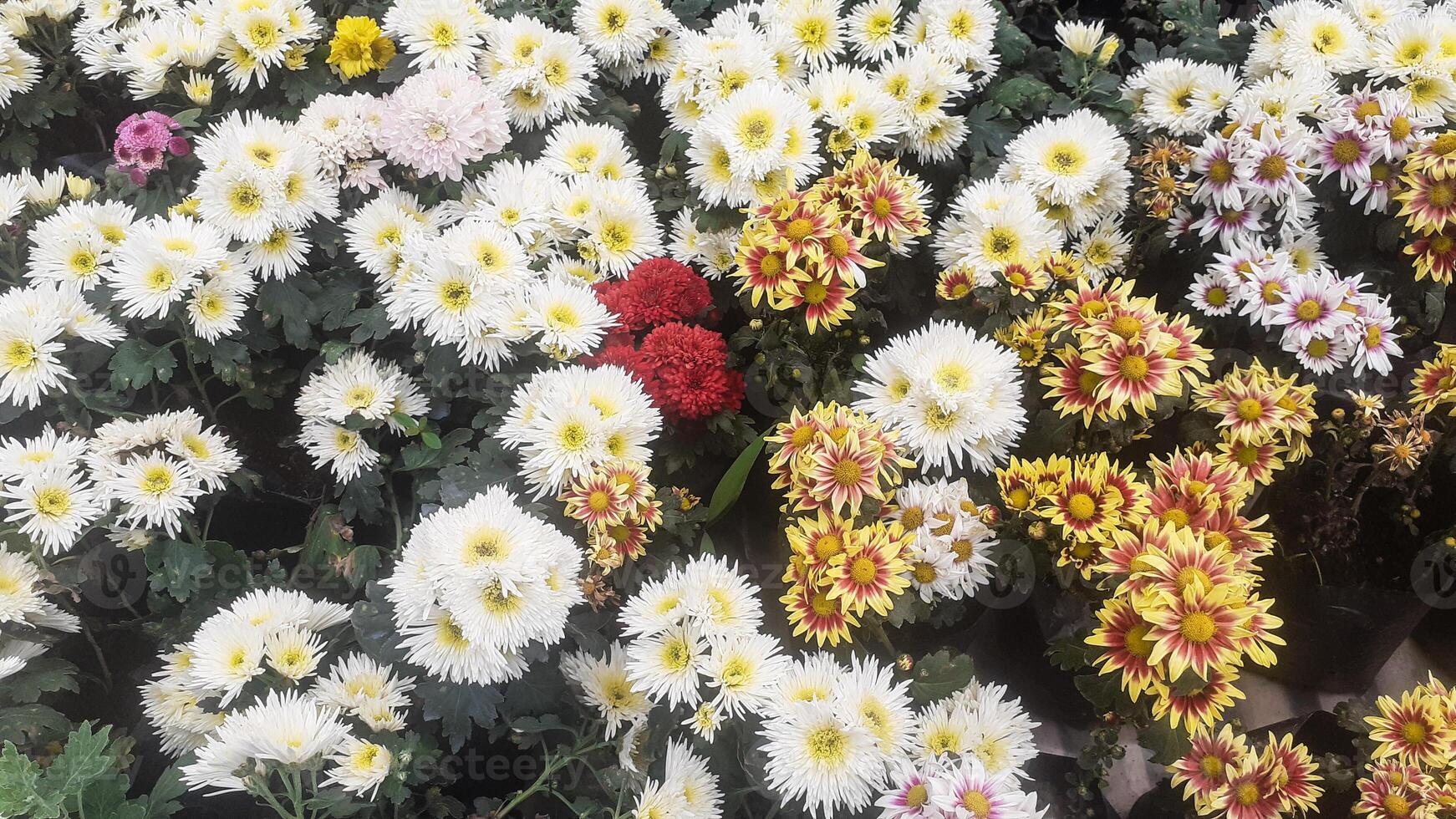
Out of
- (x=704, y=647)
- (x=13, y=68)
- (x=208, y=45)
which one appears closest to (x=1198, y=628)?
(x=704, y=647)

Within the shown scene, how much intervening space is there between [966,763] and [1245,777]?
0.37 meters

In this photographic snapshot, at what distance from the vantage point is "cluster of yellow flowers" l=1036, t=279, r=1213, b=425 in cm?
107

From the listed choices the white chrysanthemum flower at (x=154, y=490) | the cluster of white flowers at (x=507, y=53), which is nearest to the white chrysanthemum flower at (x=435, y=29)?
the cluster of white flowers at (x=507, y=53)

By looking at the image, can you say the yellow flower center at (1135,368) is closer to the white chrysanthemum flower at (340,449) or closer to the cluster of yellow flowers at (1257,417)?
the cluster of yellow flowers at (1257,417)

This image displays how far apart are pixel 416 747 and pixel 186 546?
533mm

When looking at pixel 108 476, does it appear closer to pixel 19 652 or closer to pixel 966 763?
pixel 19 652

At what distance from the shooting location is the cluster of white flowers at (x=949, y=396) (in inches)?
44.8

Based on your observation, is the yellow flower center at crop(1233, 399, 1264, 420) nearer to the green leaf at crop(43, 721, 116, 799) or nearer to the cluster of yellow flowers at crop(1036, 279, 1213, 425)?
the cluster of yellow flowers at crop(1036, 279, 1213, 425)

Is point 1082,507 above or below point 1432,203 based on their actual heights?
below

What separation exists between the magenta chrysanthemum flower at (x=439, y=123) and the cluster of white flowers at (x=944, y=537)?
88 centimetres

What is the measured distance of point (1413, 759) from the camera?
3.38 feet

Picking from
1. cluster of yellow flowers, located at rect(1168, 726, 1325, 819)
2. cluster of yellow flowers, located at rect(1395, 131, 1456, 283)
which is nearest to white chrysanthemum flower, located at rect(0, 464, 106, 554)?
cluster of yellow flowers, located at rect(1168, 726, 1325, 819)

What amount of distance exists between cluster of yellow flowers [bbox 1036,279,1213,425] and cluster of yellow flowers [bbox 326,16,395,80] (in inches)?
49.9

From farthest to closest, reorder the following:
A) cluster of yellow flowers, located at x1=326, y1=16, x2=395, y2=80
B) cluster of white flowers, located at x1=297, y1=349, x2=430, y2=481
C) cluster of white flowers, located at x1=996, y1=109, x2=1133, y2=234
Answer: cluster of yellow flowers, located at x1=326, y1=16, x2=395, y2=80
cluster of white flowers, located at x1=996, y1=109, x2=1133, y2=234
cluster of white flowers, located at x1=297, y1=349, x2=430, y2=481
